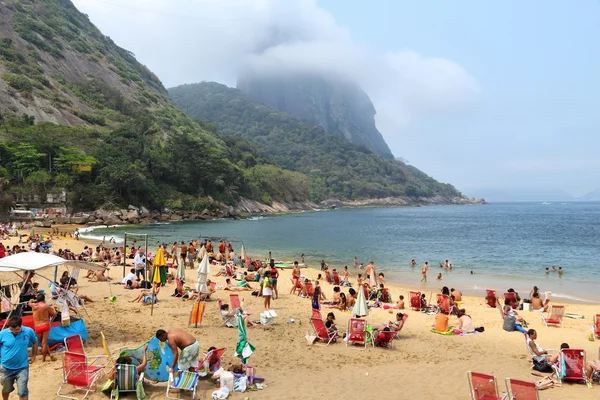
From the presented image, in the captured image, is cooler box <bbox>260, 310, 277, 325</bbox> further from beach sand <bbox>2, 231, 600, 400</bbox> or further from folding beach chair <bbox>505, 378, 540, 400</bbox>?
folding beach chair <bbox>505, 378, 540, 400</bbox>

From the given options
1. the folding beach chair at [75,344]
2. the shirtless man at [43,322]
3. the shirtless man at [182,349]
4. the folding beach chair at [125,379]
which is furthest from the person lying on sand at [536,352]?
the shirtless man at [43,322]

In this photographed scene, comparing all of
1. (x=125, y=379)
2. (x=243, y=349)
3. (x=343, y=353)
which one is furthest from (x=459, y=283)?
(x=125, y=379)

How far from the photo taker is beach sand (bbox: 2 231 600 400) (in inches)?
299

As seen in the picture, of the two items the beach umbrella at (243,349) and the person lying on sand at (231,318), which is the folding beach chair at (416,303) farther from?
the beach umbrella at (243,349)

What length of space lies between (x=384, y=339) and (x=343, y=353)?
1.31m

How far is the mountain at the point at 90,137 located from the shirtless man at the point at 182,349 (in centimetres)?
5311

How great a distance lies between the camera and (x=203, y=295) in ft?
49.0

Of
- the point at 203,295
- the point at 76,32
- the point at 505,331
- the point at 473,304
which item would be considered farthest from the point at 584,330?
the point at 76,32

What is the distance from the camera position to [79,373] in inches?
274

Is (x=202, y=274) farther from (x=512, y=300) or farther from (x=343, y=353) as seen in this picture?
(x=512, y=300)

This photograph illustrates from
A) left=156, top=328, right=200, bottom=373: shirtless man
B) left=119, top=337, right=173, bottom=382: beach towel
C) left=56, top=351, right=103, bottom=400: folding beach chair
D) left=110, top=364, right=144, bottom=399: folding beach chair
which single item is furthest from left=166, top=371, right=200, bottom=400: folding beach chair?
left=56, top=351, right=103, bottom=400: folding beach chair

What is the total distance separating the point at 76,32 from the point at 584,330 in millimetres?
146171

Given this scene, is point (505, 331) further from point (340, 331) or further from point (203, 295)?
point (203, 295)

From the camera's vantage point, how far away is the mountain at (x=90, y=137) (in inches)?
2303
